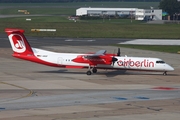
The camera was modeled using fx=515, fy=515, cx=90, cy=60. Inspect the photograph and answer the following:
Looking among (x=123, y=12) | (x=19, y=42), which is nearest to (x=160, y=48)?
(x=19, y=42)

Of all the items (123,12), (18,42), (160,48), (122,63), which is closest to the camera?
(122,63)

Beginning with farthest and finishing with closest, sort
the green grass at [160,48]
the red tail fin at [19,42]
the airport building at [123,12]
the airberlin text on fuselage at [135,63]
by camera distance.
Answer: the airport building at [123,12], the green grass at [160,48], the red tail fin at [19,42], the airberlin text on fuselage at [135,63]

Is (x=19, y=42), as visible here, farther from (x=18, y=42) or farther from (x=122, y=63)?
(x=122, y=63)

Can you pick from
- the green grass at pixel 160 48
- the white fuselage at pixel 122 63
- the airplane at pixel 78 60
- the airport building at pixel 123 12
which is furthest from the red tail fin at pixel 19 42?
the airport building at pixel 123 12

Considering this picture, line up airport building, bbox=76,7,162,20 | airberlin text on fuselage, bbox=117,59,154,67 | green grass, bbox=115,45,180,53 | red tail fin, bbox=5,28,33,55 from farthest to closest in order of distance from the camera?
1. airport building, bbox=76,7,162,20
2. green grass, bbox=115,45,180,53
3. red tail fin, bbox=5,28,33,55
4. airberlin text on fuselage, bbox=117,59,154,67

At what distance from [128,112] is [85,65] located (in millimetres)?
21740

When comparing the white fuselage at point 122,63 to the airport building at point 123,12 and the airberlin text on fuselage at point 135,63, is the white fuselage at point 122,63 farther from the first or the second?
the airport building at point 123,12

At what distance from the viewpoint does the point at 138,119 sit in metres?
32.5

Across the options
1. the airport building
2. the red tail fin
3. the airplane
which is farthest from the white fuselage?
the airport building

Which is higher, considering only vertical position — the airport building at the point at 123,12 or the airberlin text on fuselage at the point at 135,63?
the airport building at the point at 123,12

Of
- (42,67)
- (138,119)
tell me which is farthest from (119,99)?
(42,67)

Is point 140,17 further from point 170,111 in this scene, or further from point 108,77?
point 170,111

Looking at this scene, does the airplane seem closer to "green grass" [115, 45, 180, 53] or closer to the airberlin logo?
the airberlin logo

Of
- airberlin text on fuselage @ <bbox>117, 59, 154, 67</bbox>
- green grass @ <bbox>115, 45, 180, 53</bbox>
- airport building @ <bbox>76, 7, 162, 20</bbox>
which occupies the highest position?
airport building @ <bbox>76, 7, 162, 20</bbox>
